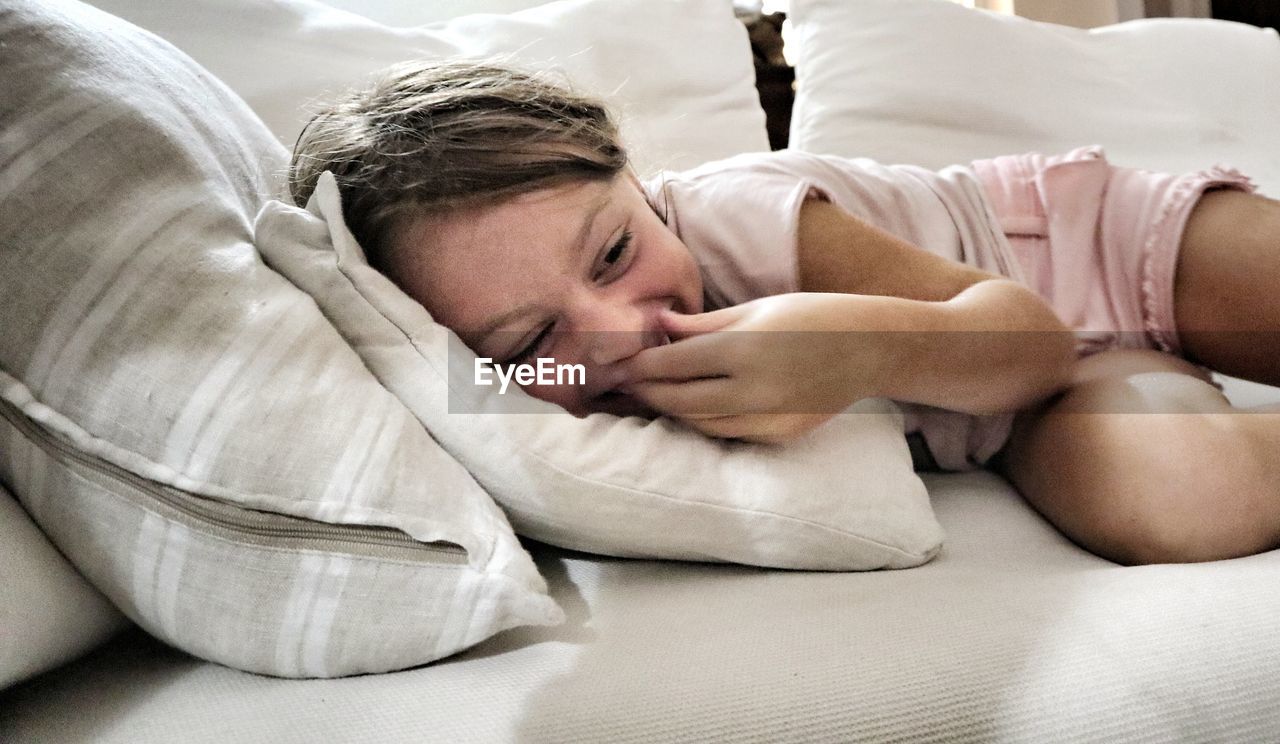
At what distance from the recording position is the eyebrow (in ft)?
2.06

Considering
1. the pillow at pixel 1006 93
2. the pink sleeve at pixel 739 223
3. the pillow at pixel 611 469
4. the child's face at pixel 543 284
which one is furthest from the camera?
the pillow at pixel 1006 93

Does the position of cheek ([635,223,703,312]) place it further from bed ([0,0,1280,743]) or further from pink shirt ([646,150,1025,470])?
bed ([0,0,1280,743])

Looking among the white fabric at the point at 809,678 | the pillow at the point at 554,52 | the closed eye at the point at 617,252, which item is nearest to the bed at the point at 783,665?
the white fabric at the point at 809,678

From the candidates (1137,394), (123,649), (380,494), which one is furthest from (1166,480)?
(123,649)

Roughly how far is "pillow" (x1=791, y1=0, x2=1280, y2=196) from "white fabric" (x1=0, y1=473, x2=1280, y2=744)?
98 centimetres

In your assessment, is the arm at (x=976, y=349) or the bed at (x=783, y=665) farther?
the arm at (x=976, y=349)

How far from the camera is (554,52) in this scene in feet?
3.83

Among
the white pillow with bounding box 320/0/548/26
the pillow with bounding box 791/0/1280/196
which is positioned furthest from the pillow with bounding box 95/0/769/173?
the pillow with bounding box 791/0/1280/196

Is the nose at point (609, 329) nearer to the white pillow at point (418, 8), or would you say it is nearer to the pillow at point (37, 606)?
the pillow at point (37, 606)

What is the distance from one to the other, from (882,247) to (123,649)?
2.21ft

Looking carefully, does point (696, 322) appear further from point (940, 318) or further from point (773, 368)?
point (940, 318)

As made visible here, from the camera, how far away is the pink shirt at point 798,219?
2.47 feet

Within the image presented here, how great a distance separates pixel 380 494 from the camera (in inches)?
18.1

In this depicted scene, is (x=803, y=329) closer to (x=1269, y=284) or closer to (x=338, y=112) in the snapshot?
(x=338, y=112)
